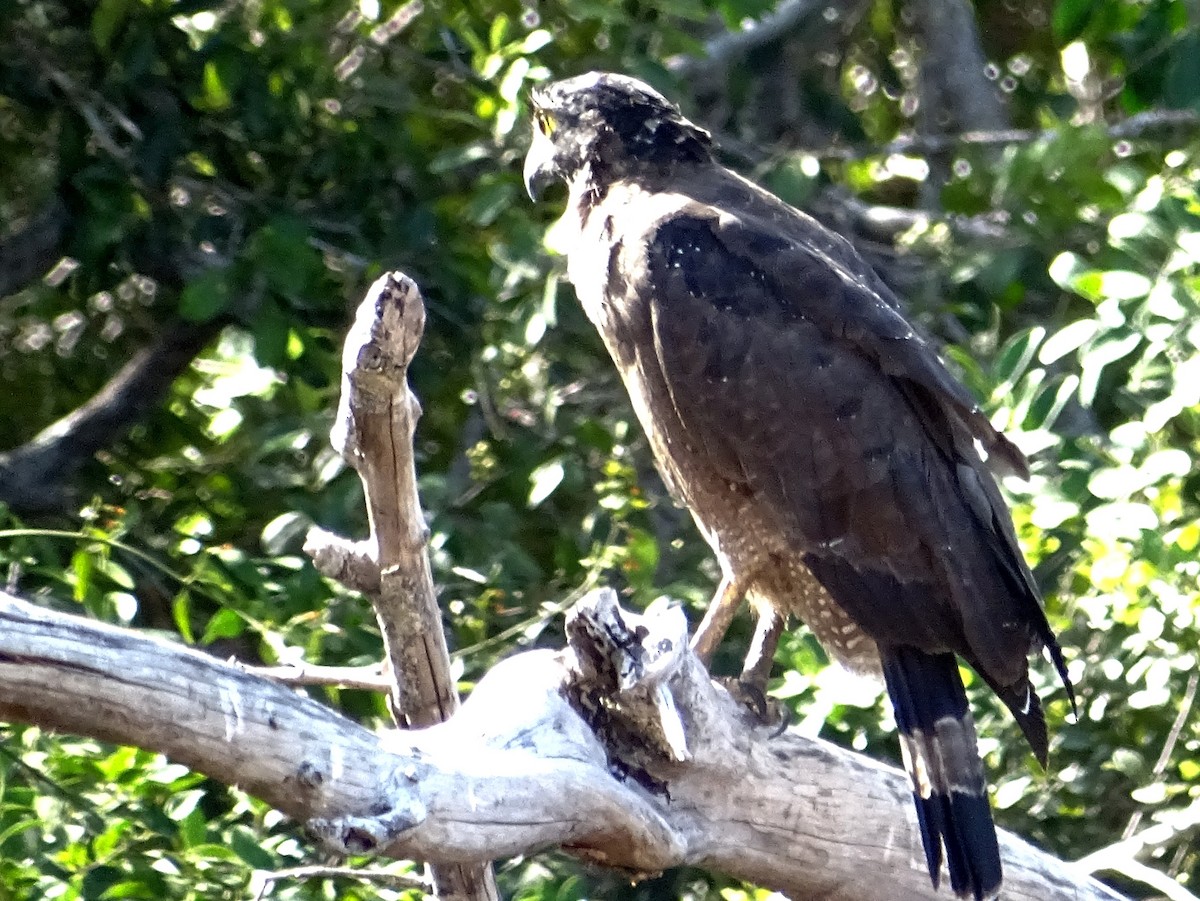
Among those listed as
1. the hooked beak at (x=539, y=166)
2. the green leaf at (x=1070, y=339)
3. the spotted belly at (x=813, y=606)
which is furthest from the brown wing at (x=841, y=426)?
the hooked beak at (x=539, y=166)

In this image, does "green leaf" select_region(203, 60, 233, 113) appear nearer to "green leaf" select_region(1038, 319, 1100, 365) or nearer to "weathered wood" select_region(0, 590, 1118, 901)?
"weathered wood" select_region(0, 590, 1118, 901)

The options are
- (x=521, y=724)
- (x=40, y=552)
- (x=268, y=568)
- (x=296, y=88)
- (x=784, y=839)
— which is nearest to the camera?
(x=521, y=724)

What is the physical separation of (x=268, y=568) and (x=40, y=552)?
1.57 ft

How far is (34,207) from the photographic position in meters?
4.32

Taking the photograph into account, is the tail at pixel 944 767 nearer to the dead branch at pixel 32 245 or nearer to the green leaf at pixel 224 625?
the green leaf at pixel 224 625

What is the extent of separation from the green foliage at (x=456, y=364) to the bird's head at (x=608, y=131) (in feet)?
0.38

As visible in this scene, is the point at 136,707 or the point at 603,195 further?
the point at 603,195

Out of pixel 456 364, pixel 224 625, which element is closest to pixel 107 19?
pixel 456 364

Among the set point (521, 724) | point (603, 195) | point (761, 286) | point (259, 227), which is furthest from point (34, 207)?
point (521, 724)

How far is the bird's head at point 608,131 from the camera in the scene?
136 inches

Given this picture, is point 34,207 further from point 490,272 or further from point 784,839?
point 784,839

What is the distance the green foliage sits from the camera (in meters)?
3.11

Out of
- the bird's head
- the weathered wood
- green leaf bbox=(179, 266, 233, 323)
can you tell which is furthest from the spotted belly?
green leaf bbox=(179, 266, 233, 323)

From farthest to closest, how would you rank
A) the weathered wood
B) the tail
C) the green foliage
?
the green foliage
the tail
the weathered wood
